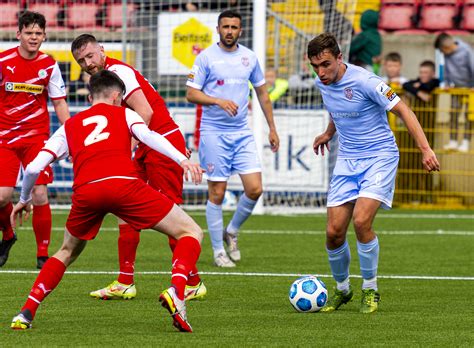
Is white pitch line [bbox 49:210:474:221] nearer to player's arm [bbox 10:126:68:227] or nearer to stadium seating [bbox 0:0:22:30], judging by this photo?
stadium seating [bbox 0:0:22:30]

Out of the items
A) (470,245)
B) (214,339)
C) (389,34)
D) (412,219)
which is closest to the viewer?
(214,339)

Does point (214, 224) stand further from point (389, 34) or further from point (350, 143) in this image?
point (389, 34)

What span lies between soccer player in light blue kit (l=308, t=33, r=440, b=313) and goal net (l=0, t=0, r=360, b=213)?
772cm

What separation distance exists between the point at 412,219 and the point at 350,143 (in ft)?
26.1

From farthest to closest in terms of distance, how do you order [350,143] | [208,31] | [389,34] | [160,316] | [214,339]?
[389,34] → [208,31] → [350,143] → [160,316] → [214,339]

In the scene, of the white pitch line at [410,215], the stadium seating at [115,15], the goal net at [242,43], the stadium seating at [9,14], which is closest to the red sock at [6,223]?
the white pitch line at [410,215]

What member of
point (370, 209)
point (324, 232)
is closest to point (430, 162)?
point (370, 209)

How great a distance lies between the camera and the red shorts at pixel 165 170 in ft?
29.2

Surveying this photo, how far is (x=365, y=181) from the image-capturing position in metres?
8.09

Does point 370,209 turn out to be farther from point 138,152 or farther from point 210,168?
point 210,168

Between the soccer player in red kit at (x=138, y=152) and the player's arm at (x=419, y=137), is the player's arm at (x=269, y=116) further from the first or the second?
the player's arm at (x=419, y=137)

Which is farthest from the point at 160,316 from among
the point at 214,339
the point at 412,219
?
the point at 412,219

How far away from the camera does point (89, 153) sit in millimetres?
6918

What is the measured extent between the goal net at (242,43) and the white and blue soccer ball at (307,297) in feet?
26.1
